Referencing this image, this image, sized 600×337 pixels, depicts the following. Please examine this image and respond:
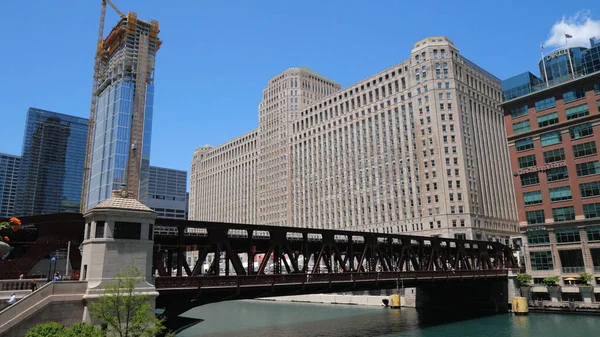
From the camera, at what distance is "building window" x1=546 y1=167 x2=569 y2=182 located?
72.0 m

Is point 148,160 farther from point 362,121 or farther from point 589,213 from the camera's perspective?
point 589,213

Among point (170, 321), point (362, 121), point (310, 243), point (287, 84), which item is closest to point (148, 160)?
point (287, 84)

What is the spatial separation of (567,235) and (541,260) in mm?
5920

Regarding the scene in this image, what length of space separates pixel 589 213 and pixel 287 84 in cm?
12520

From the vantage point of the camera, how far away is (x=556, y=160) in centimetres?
7325

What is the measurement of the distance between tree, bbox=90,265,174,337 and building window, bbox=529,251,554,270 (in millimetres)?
65641

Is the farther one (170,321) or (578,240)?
(578,240)

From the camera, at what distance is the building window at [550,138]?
73.6 metres

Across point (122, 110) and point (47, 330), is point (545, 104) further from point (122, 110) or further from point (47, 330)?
point (122, 110)

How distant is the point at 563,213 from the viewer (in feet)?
235

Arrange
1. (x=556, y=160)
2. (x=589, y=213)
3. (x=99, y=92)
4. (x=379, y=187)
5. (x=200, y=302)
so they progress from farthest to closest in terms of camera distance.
A: (x=99, y=92) → (x=379, y=187) → (x=556, y=160) → (x=589, y=213) → (x=200, y=302)

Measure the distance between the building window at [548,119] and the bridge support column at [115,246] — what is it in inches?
2667

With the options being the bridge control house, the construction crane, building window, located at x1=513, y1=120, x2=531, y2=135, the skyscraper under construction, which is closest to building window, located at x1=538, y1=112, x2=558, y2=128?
the bridge control house

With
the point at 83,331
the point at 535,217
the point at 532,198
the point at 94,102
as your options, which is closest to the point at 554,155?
the point at 532,198
